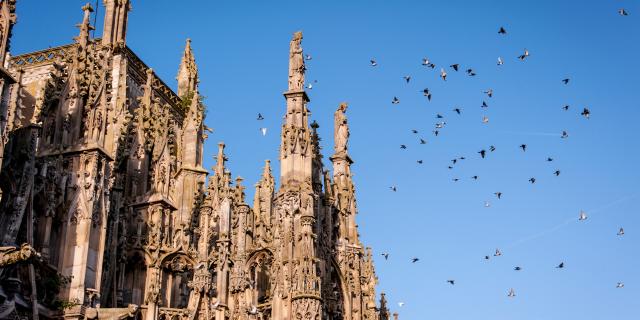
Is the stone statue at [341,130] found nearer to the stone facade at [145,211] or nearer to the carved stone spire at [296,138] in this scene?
the stone facade at [145,211]

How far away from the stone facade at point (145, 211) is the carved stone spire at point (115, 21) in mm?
70

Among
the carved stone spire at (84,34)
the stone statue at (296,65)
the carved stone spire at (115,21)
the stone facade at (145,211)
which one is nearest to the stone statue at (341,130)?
the stone facade at (145,211)

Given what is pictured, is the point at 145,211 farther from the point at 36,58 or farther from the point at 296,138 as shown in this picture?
the point at 36,58

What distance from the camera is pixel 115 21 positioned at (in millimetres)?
42062

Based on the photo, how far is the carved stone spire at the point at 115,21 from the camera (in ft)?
137

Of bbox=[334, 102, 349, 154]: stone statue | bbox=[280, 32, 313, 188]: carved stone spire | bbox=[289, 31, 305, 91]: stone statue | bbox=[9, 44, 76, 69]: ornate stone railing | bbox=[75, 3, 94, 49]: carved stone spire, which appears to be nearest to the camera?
bbox=[75, 3, 94, 49]: carved stone spire

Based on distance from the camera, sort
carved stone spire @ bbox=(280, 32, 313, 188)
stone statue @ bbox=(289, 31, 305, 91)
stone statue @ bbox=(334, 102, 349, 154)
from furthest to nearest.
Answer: stone statue @ bbox=(334, 102, 349, 154), stone statue @ bbox=(289, 31, 305, 91), carved stone spire @ bbox=(280, 32, 313, 188)

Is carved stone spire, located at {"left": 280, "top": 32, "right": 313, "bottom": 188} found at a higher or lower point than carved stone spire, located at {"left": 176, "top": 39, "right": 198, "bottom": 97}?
lower

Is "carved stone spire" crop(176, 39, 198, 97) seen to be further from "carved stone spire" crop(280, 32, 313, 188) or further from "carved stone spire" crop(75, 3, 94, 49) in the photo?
"carved stone spire" crop(75, 3, 94, 49)

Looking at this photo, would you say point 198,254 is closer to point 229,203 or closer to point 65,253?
point 229,203

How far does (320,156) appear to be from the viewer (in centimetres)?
A: 3772

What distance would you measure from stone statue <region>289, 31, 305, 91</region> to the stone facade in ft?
0.20

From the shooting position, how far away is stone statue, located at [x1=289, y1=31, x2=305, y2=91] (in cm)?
3775

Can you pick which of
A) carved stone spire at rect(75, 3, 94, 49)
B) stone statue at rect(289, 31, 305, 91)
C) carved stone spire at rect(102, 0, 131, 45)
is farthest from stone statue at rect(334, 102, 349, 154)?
carved stone spire at rect(75, 3, 94, 49)
